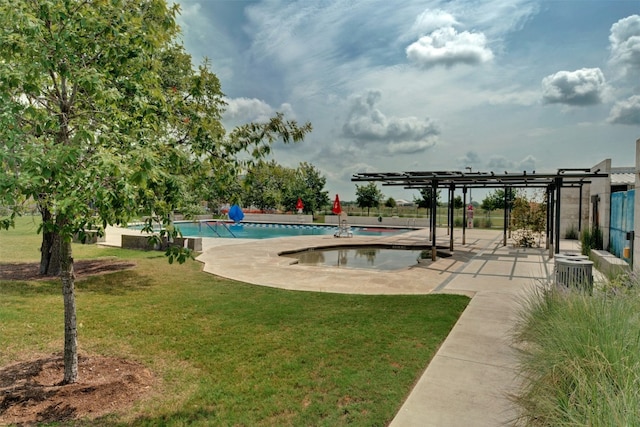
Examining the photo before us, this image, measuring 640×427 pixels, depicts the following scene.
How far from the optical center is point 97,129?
3354 mm

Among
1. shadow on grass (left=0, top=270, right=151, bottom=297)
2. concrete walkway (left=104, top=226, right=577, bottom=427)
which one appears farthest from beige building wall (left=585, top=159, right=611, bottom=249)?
shadow on grass (left=0, top=270, right=151, bottom=297)

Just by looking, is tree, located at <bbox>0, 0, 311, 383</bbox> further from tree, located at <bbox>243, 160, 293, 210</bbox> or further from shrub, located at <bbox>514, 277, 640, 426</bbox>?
shrub, located at <bbox>514, 277, 640, 426</bbox>

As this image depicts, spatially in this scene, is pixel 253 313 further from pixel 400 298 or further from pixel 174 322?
pixel 400 298

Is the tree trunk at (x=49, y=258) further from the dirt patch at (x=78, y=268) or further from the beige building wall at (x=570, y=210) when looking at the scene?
the beige building wall at (x=570, y=210)

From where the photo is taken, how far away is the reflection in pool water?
1373 cm

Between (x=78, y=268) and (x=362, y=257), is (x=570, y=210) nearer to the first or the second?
(x=362, y=257)

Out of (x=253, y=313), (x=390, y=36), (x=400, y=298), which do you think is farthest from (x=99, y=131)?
(x=390, y=36)

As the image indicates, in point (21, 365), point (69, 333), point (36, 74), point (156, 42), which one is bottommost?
point (21, 365)

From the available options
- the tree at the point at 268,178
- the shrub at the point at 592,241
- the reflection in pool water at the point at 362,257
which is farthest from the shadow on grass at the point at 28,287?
the shrub at the point at 592,241

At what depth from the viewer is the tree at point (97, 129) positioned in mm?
2629

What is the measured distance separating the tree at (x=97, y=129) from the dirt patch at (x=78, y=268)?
714 centimetres

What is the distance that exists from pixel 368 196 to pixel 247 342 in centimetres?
3736

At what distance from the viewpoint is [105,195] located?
8.38ft

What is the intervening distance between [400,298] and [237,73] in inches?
272
